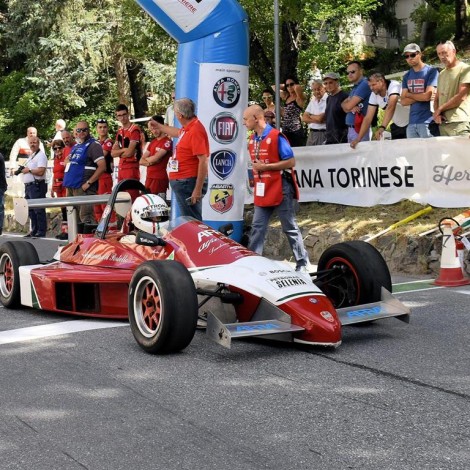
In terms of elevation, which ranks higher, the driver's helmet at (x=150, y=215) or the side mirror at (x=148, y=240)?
the driver's helmet at (x=150, y=215)

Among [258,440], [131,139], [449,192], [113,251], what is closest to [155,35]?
[131,139]

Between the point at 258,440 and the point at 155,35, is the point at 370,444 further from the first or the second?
the point at 155,35

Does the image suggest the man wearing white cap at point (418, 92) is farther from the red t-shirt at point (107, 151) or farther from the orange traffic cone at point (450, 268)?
the red t-shirt at point (107, 151)

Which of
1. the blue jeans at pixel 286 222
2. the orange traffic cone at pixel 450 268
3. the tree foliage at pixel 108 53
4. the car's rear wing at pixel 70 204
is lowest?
the orange traffic cone at pixel 450 268

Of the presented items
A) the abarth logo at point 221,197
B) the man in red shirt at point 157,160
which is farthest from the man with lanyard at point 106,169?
the abarth logo at point 221,197

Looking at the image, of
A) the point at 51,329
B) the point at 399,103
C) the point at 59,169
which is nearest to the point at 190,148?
the point at 51,329

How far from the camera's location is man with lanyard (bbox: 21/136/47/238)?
1702cm

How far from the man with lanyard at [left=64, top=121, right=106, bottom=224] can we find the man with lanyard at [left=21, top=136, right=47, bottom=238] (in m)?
2.46

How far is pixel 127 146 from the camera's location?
13.9 m

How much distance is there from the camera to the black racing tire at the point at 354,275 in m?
7.11

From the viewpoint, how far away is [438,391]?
5.43m

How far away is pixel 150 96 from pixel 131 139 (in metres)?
23.4

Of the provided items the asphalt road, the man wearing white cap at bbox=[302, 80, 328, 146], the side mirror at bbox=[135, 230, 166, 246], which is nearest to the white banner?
the man wearing white cap at bbox=[302, 80, 328, 146]

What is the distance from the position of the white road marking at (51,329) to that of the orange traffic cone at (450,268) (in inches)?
137
